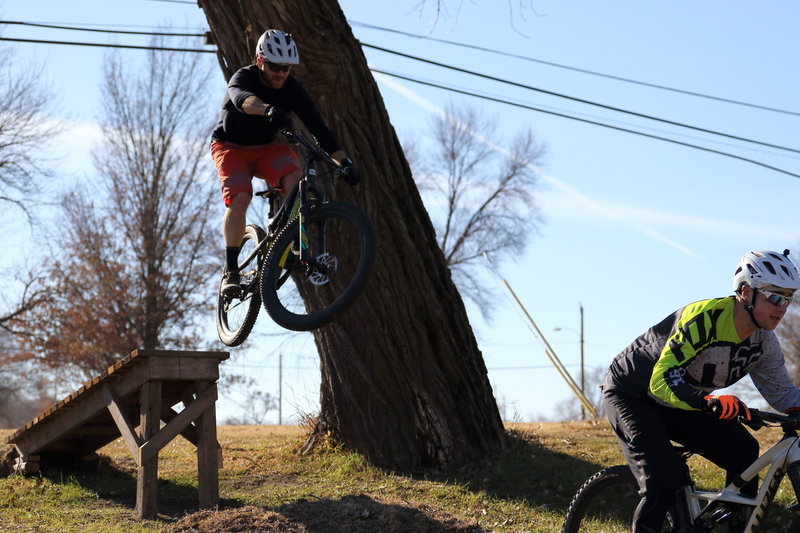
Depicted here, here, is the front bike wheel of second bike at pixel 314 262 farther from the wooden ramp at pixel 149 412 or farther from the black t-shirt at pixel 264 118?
the wooden ramp at pixel 149 412

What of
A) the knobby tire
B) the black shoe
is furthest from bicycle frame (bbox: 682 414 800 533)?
the black shoe

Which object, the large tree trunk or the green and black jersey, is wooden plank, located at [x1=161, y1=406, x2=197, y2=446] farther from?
the green and black jersey

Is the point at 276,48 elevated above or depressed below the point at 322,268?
above

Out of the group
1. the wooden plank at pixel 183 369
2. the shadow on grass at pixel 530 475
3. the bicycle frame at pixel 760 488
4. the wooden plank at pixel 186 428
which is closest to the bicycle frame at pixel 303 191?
the wooden plank at pixel 183 369

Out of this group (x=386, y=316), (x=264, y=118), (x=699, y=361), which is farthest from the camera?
(x=386, y=316)

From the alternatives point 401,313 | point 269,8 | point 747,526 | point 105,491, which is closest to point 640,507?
point 747,526

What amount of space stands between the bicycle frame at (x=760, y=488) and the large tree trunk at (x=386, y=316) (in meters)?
4.75

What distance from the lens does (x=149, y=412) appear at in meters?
9.03

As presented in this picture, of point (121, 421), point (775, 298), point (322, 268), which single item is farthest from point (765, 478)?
point (121, 421)

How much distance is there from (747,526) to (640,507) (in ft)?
1.88

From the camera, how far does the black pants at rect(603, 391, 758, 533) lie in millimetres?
5145

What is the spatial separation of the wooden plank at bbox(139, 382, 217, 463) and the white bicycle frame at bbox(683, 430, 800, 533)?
546 centimetres

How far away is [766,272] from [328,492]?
577 centimetres

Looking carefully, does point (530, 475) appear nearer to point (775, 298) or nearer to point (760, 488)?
point (760, 488)
